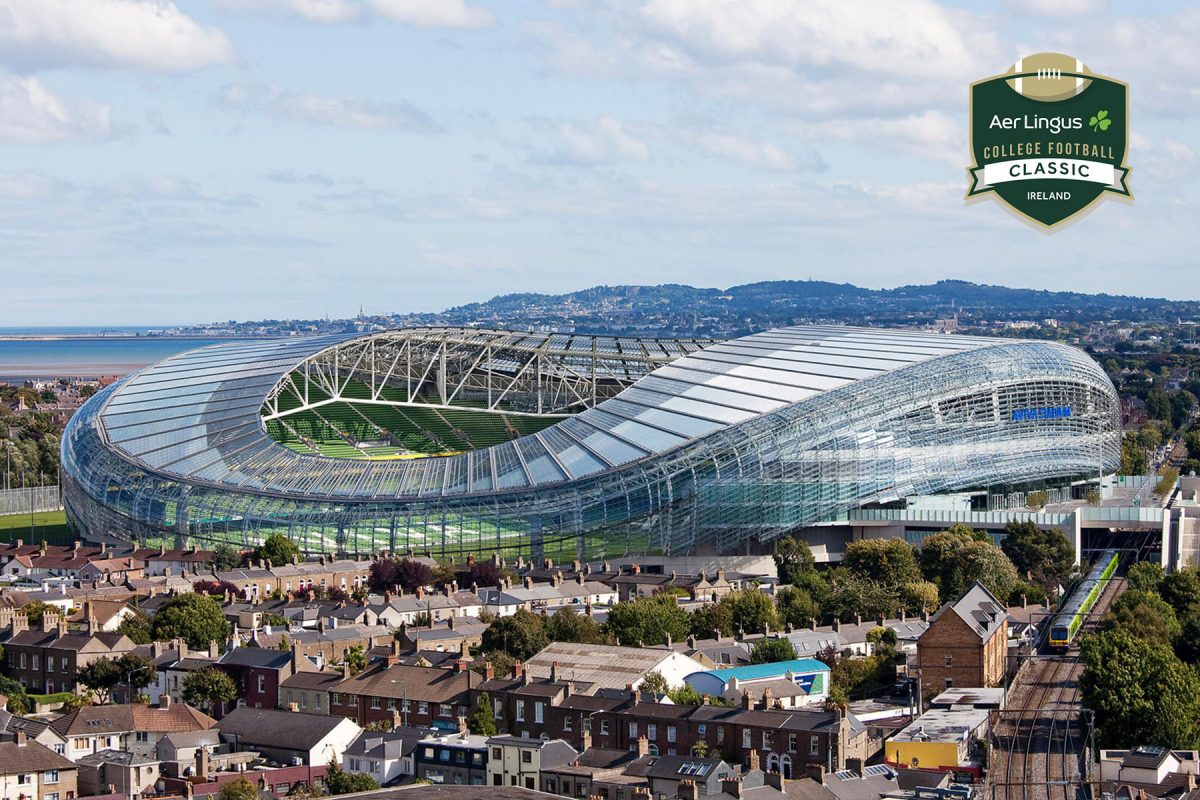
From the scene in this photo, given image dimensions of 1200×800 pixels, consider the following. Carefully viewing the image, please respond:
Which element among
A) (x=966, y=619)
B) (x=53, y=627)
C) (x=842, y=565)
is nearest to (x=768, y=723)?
(x=966, y=619)

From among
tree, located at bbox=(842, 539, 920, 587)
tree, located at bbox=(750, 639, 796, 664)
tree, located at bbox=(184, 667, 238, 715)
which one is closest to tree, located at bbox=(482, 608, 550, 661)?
tree, located at bbox=(750, 639, 796, 664)

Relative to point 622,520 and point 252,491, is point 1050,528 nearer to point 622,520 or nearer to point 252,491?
point 622,520

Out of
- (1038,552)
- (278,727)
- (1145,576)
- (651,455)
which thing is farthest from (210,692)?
(1038,552)

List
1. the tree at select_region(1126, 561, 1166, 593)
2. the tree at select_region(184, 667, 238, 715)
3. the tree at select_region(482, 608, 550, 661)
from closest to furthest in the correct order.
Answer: the tree at select_region(184, 667, 238, 715)
the tree at select_region(482, 608, 550, 661)
the tree at select_region(1126, 561, 1166, 593)

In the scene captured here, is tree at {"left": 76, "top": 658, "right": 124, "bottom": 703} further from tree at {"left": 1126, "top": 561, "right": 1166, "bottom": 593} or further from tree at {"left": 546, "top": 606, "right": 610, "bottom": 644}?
tree at {"left": 1126, "top": 561, "right": 1166, "bottom": 593}

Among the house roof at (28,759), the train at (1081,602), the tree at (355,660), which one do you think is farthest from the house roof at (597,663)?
the train at (1081,602)

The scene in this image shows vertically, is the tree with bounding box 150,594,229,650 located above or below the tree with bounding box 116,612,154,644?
above

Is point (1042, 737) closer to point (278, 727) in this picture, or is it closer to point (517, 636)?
point (517, 636)

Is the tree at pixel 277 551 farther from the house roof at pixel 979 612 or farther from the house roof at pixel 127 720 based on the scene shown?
the house roof at pixel 979 612
